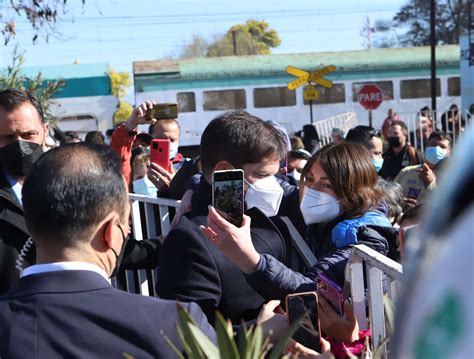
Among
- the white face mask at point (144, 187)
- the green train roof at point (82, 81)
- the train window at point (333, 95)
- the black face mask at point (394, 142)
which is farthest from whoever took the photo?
the train window at point (333, 95)

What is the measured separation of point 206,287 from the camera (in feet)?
8.30

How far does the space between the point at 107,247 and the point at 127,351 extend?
0.30 meters

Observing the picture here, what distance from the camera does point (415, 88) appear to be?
31.0m

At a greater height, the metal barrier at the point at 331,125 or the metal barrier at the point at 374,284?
the metal barrier at the point at 374,284

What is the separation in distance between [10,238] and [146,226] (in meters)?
2.36

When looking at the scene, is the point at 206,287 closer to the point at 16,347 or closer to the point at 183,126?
the point at 16,347

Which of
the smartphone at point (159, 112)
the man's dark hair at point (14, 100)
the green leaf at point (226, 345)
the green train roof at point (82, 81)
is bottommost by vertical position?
the green leaf at point (226, 345)

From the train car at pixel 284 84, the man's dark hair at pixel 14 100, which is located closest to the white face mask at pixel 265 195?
the man's dark hair at pixel 14 100

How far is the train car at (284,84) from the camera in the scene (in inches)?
1147

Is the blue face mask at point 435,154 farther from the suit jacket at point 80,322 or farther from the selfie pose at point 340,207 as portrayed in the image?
the suit jacket at point 80,322

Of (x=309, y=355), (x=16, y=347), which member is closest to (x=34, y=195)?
(x=16, y=347)

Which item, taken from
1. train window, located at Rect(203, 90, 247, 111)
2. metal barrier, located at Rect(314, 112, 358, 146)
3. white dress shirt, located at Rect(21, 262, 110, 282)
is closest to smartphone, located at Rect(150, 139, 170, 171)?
white dress shirt, located at Rect(21, 262, 110, 282)

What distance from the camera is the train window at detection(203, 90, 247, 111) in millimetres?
29484

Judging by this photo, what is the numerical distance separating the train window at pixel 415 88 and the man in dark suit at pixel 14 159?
2826 centimetres
